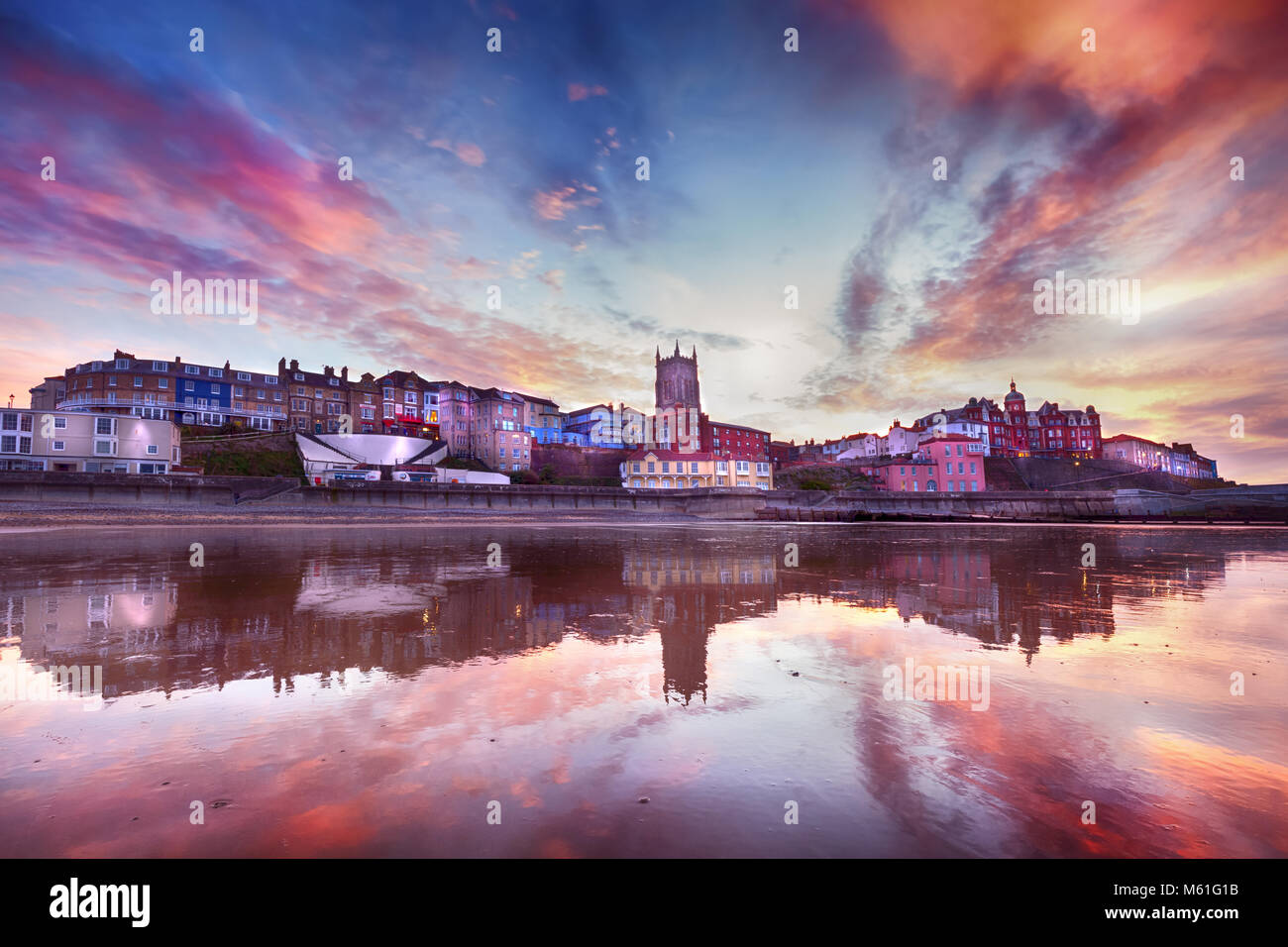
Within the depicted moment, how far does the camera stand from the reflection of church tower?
112 meters

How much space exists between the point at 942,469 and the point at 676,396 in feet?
183

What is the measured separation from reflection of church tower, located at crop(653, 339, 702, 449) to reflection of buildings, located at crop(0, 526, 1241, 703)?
91456 millimetres

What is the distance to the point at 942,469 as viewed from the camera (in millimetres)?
85188

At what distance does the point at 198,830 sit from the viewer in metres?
3.03

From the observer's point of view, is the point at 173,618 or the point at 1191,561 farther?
the point at 1191,561

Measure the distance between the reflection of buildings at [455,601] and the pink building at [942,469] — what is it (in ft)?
226

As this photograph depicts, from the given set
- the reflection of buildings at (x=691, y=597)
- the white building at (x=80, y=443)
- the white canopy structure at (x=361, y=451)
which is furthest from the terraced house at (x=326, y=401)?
the reflection of buildings at (x=691, y=597)

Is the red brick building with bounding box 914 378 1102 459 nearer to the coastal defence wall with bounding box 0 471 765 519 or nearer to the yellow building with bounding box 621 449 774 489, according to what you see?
the yellow building with bounding box 621 449 774 489

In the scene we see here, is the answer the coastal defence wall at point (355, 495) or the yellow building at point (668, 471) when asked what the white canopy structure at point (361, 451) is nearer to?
the coastal defence wall at point (355, 495)

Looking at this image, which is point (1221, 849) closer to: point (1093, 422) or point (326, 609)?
point (326, 609)

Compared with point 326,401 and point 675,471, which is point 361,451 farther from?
point 675,471

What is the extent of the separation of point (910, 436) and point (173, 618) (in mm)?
112850

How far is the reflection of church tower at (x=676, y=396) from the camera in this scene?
111750 mm
